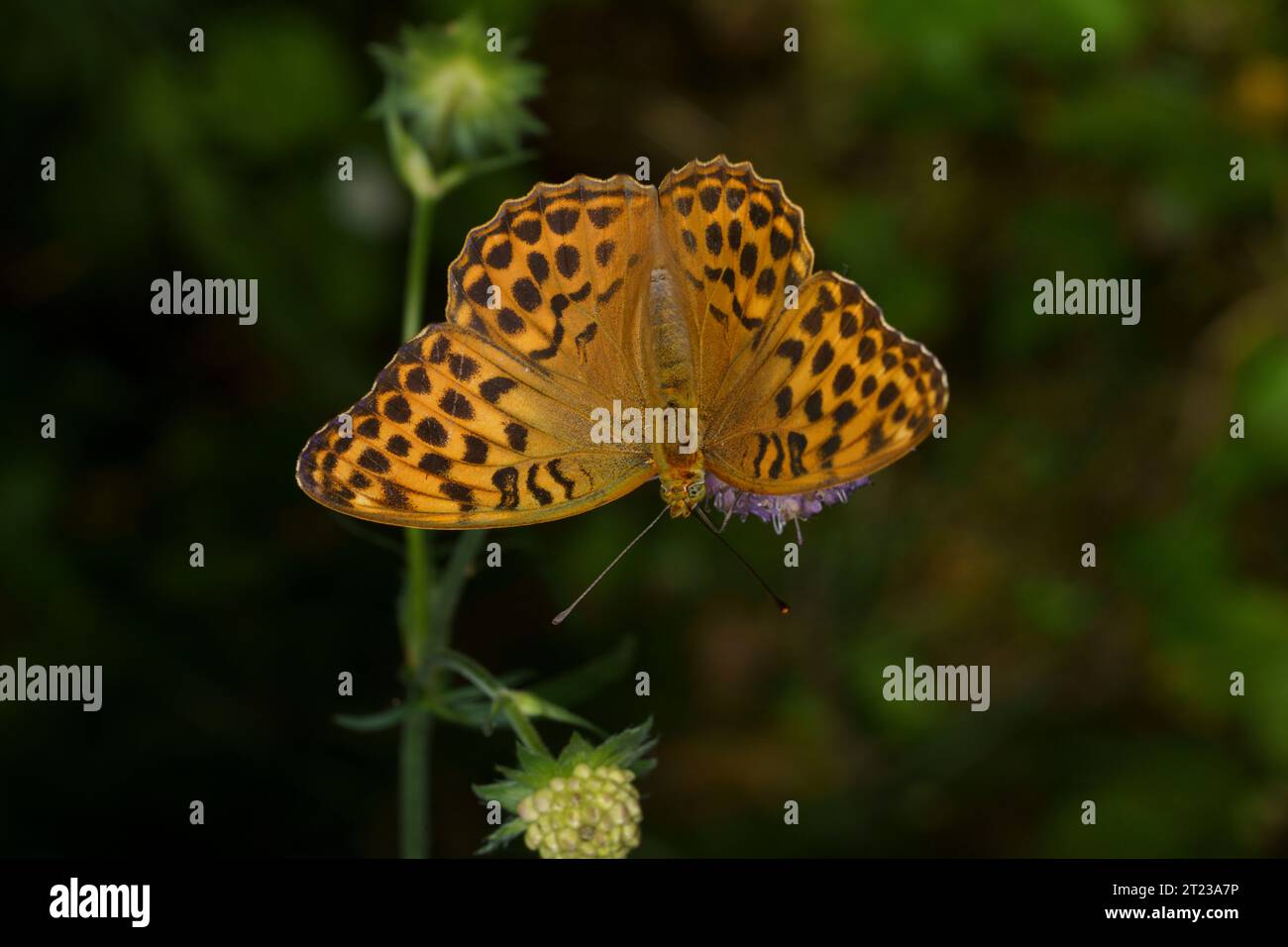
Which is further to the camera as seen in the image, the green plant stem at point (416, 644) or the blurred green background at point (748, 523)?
the blurred green background at point (748, 523)

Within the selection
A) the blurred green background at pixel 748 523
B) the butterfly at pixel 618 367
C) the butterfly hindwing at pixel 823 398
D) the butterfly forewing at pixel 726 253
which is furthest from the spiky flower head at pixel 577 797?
the blurred green background at pixel 748 523

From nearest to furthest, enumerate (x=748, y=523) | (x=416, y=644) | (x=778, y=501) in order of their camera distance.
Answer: (x=778, y=501) < (x=416, y=644) < (x=748, y=523)

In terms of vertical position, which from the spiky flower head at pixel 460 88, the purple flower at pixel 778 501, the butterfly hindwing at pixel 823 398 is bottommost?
the purple flower at pixel 778 501

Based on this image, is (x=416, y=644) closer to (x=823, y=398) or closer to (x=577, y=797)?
(x=577, y=797)

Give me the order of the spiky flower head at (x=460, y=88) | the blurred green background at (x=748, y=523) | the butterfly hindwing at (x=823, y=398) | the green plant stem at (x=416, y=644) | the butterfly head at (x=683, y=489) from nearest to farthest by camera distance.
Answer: the butterfly hindwing at (x=823, y=398), the butterfly head at (x=683, y=489), the green plant stem at (x=416, y=644), the spiky flower head at (x=460, y=88), the blurred green background at (x=748, y=523)

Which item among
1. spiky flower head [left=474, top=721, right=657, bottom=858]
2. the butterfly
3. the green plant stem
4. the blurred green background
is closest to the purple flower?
the butterfly

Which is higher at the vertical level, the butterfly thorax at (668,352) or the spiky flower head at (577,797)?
the butterfly thorax at (668,352)

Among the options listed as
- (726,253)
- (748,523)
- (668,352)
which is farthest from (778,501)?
(748,523)

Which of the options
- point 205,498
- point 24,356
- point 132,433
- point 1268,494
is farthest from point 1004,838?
point 24,356

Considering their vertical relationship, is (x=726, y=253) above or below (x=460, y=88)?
below

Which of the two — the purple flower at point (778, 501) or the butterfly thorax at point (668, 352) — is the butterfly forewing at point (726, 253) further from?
the purple flower at point (778, 501)
